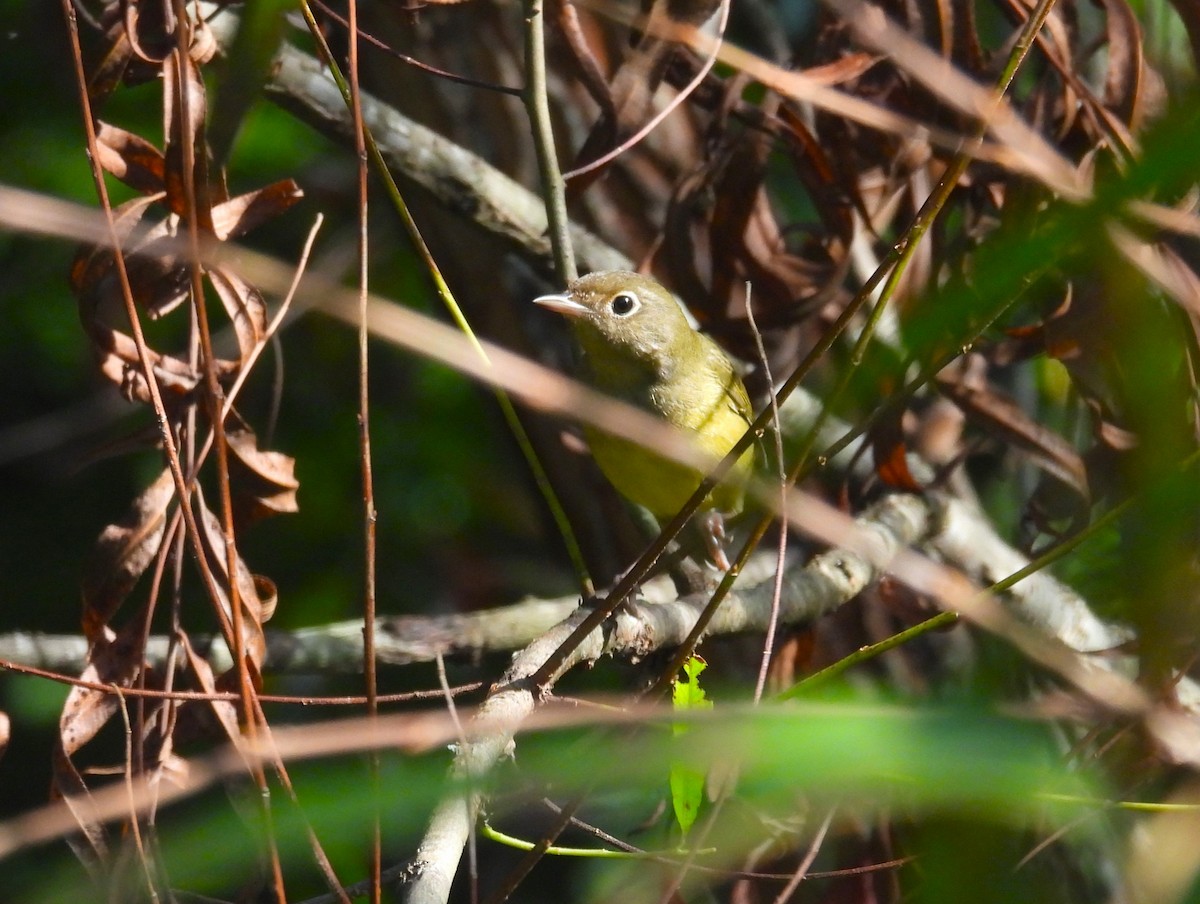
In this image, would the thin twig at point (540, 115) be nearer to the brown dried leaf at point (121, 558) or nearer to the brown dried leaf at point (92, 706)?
the brown dried leaf at point (121, 558)

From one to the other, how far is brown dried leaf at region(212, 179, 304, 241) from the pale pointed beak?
102 cm

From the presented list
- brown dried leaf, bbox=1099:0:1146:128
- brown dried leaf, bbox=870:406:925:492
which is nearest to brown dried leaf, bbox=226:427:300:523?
brown dried leaf, bbox=870:406:925:492

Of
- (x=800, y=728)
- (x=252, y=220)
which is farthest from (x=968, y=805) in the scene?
(x=252, y=220)

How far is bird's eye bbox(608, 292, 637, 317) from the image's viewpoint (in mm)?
3680

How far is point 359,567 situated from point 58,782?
3.02 metres

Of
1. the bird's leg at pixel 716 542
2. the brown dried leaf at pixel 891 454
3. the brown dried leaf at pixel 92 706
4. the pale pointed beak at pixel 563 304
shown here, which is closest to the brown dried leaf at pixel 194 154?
the brown dried leaf at pixel 92 706

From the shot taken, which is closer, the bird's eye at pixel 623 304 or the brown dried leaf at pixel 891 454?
the brown dried leaf at pixel 891 454

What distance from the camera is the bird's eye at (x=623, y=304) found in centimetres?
368

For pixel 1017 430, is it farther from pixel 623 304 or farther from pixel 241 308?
pixel 241 308

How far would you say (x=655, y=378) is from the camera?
3994 millimetres

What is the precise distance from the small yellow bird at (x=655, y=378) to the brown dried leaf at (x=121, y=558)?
132cm

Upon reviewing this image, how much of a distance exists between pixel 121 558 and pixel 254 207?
747mm

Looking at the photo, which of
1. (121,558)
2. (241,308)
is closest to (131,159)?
(241,308)

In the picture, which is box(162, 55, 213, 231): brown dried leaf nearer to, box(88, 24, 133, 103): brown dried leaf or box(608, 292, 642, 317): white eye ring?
box(88, 24, 133, 103): brown dried leaf
